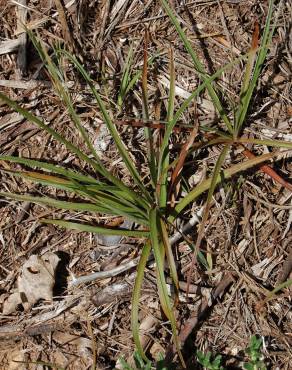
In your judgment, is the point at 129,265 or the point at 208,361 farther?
the point at 129,265

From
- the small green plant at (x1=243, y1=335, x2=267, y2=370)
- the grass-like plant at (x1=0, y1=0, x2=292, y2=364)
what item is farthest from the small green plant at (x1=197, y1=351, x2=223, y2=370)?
the grass-like plant at (x1=0, y1=0, x2=292, y2=364)

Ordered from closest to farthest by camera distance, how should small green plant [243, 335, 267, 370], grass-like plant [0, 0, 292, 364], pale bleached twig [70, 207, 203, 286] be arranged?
small green plant [243, 335, 267, 370]
grass-like plant [0, 0, 292, 364]
pale bleached twig [70, 207, 203, 286]

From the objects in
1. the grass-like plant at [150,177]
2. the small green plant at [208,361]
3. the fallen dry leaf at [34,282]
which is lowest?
the small green plant at [208,361]

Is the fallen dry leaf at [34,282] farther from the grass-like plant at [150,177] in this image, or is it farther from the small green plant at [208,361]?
the small green plant at [208,361]

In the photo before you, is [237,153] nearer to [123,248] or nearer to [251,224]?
[251,224]

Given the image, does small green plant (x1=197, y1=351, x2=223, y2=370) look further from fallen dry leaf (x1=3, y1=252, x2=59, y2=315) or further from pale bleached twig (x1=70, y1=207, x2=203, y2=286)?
fallen dry leaf (x1=3, y1=252, x2=59, y2=315)

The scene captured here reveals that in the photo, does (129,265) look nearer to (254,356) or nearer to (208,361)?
(208,361)

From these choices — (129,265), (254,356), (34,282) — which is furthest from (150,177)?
(254,356)

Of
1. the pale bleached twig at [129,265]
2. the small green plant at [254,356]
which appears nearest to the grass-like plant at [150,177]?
the pale bleached twig at [129,265]
